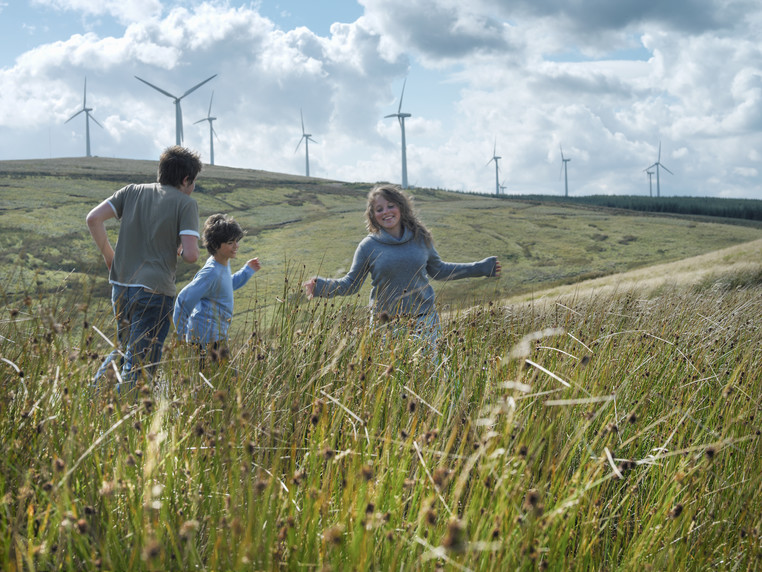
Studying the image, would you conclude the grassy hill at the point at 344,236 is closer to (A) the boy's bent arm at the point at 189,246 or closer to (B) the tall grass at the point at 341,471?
(A) the boy's bent arm at the point at 189,246

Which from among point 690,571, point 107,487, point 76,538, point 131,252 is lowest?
point 690,571

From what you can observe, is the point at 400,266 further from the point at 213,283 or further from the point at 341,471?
the point at 341,471

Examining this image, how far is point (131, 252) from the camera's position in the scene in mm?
5062

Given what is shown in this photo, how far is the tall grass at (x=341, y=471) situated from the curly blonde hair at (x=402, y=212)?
1837 mm

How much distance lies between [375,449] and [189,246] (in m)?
3.16

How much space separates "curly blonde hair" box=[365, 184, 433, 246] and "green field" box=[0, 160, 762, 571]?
0.92 metres

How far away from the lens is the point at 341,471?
2439 mm

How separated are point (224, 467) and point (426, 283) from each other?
11.1 feet

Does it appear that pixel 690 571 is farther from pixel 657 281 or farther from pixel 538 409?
pixel 657 281

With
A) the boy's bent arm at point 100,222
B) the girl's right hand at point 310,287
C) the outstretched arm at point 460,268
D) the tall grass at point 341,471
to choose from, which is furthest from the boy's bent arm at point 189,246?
the outstretched arm at point 460,268

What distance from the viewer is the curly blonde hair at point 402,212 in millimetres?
5664

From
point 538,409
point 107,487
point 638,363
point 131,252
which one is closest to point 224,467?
point 107,487

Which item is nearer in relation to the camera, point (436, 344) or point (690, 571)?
point (690, 571)

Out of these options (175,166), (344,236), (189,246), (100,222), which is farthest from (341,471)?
(344,236)
